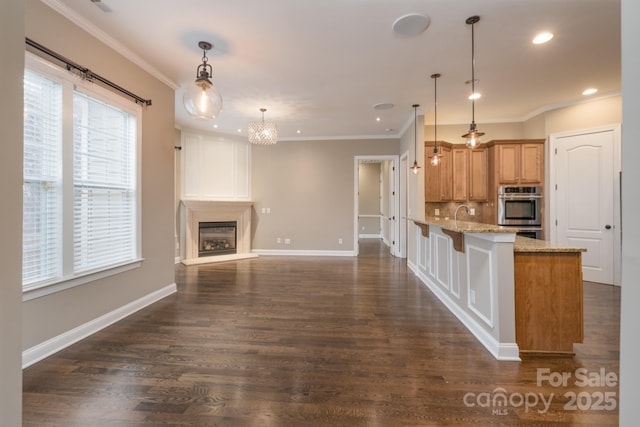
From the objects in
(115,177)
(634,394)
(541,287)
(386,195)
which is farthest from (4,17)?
(386,195)

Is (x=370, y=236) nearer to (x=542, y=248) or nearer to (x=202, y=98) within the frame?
(x=542, y=248)

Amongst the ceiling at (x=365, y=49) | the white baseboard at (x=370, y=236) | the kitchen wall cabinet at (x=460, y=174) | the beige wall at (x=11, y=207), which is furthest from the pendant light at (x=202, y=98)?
the white baseboard at (x=370, y=236)

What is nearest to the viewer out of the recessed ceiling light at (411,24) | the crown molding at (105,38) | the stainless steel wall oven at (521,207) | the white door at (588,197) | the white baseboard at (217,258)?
the crown molding at (105,38)

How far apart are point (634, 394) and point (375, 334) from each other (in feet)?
6.79

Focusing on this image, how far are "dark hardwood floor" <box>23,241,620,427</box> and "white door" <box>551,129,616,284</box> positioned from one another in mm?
1402

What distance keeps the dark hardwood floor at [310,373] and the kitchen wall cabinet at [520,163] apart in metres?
2.34

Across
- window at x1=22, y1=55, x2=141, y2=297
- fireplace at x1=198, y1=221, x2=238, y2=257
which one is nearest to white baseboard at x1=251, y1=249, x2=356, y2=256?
fireplace at x1=198, y1=221, x2=238, y2=257

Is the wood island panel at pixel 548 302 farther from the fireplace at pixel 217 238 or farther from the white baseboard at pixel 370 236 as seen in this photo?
the white baseboard at pixel 370 236

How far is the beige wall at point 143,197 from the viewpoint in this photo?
2.22 meters

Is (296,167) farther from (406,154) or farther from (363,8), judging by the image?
(363,8)

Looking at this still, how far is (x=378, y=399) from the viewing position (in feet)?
5.76

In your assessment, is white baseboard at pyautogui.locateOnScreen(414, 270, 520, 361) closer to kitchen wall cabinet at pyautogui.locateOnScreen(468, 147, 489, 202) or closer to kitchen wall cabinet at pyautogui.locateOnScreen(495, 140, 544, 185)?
kitchen wall cabinet at pyautogui.locateOnScreen(468, 147, 489, 202)

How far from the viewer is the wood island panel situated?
2207 millimetres

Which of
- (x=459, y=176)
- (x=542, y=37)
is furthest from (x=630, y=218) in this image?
(x=459, y=176)
